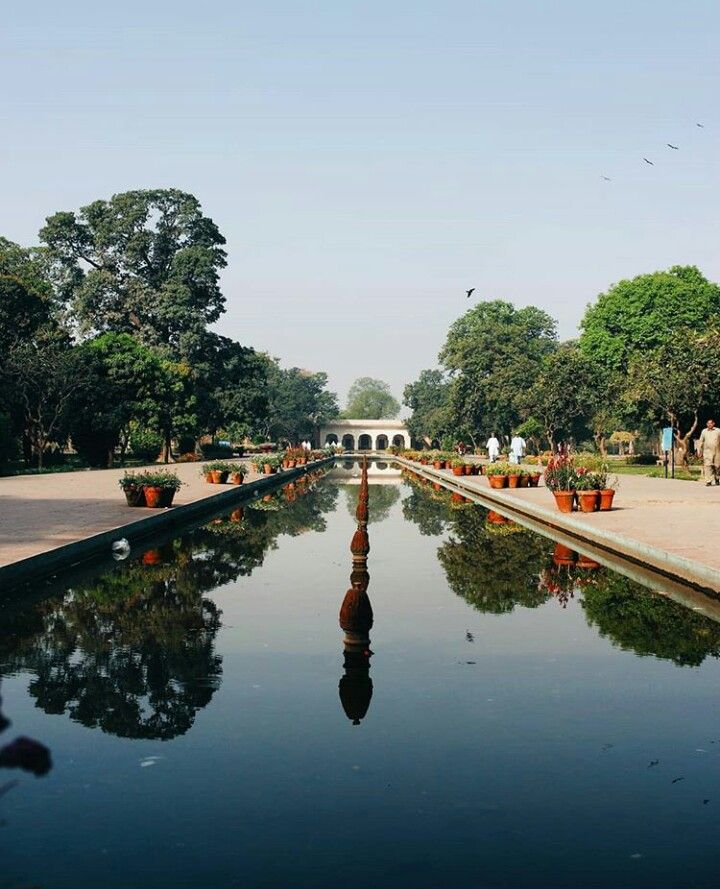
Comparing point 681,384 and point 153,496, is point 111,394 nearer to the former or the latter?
point 681,384

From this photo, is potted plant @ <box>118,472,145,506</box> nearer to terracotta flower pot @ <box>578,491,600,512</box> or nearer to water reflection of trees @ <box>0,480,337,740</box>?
water reflection of trees @ <box>0,480,337,740</box>

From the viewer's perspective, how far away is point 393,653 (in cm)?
891

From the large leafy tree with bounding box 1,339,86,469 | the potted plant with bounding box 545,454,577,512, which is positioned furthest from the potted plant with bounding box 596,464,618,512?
the large leafy tree with bounding box 1,339,86,469

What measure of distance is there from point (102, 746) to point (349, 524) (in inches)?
677

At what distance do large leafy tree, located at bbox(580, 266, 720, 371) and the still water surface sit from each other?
203 ft

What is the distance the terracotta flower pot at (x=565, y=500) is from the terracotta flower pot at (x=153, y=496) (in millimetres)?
8945

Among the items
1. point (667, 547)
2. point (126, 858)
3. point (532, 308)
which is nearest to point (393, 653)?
point (126, 858)

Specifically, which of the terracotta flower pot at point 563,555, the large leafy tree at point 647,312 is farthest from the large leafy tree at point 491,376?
the terracotta flower pot at point 563,555

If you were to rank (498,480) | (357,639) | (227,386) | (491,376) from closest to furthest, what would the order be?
(357,639), (498,480), (227,386), (491,376)

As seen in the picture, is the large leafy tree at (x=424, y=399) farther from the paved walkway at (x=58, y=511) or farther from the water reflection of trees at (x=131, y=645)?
the water reflection of trees at (x=131, y=645)

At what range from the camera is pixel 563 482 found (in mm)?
23578

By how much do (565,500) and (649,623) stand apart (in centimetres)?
1258

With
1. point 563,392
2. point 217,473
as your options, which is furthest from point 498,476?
point 563,392

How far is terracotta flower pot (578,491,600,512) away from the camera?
75.2 feet
